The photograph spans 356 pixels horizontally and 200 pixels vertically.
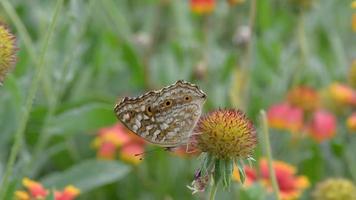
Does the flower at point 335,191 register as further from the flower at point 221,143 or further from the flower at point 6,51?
the flower at point 6,51

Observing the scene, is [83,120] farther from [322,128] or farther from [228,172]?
[228,172]

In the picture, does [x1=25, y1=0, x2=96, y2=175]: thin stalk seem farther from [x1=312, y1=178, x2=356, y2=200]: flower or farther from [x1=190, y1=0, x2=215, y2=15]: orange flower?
[x1=190, y1=0, x2=215, y2=15]: orange flower

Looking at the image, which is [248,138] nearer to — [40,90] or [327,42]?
[40,90]

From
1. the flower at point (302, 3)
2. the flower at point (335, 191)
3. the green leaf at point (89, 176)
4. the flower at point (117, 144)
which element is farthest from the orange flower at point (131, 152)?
the flower at point (302, 3)

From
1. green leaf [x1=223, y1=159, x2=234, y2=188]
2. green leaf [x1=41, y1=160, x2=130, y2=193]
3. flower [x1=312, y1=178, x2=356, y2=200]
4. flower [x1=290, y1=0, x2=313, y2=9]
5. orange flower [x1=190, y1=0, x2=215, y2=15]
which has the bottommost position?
green leaf [x1=223, y1=159, x2=234, y2=188]

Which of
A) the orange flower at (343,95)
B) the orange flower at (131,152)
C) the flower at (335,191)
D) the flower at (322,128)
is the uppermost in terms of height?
the orange flower at (343,95)

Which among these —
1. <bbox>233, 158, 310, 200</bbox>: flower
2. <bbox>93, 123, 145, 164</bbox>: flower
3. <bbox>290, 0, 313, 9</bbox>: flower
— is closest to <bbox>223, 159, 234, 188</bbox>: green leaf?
<bbox>233, 158, 310, 200</bbox>: flower

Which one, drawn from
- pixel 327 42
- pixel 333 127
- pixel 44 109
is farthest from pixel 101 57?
pixel 327 42
